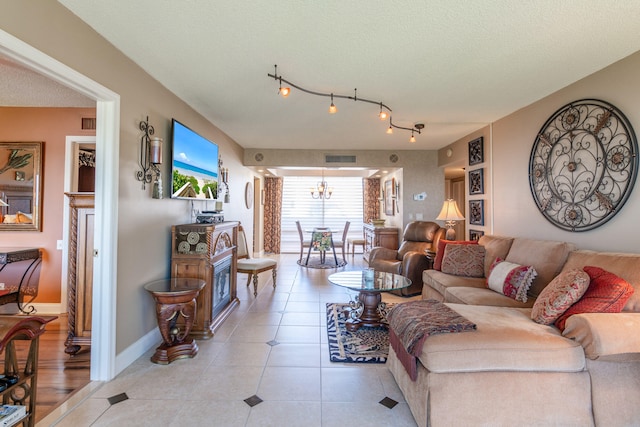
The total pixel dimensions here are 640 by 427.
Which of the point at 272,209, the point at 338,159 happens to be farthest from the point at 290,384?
the point at 272,209

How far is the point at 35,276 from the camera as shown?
135 inches

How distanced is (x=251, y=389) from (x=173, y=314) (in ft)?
3.12

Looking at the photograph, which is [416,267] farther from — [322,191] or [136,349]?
[322,191]

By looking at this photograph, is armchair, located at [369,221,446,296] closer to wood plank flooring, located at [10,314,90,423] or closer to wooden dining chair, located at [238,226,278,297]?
wooden dining chair, located at [238,226,278,297]

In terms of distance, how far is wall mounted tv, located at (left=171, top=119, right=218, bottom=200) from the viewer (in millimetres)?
3043

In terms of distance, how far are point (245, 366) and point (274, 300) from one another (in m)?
1.78

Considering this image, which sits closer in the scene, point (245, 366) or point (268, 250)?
point (245, 366)

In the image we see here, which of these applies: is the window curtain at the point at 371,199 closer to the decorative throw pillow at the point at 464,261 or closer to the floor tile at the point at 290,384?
the decorative throw pillow at the point at 464,261

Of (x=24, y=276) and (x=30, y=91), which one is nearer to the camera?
(x=30, y=91)

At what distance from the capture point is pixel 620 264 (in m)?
2.09

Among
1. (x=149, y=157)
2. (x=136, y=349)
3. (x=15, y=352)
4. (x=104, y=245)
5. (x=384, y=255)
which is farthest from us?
(x=384, y=255)

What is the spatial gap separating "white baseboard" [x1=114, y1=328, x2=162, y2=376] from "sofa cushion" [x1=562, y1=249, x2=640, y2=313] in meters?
3.65

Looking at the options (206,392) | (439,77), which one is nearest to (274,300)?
(206,392)

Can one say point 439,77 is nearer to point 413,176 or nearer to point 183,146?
point 183,146
